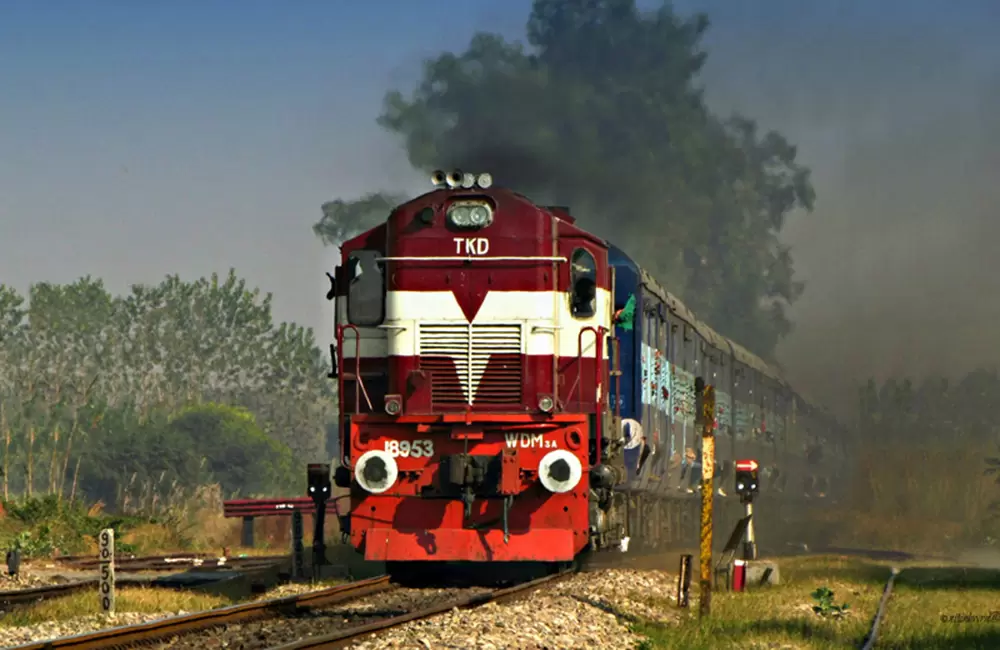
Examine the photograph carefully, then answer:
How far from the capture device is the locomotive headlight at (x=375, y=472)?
1562 centimetres

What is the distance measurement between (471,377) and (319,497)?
4.07 m

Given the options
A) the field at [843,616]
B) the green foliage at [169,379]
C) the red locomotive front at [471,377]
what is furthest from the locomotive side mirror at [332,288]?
the green foliage at [169,379]

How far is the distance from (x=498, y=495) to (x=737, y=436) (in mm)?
14701

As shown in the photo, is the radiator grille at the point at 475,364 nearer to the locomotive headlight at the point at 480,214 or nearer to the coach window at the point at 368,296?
the coach window at the point at 368,296

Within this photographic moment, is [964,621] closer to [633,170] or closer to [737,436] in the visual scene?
[737,436]

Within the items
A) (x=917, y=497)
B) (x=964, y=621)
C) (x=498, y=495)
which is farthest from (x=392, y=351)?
(x=917, y=497)

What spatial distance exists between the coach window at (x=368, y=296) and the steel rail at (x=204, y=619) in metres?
3.02

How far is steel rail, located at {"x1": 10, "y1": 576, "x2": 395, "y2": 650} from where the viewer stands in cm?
1112

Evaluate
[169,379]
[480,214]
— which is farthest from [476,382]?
[169,379]

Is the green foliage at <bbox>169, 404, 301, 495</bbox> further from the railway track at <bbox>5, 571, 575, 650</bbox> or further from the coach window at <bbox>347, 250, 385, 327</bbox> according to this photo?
the railway track at <bbox>5, 571, 575, 650</bbox>

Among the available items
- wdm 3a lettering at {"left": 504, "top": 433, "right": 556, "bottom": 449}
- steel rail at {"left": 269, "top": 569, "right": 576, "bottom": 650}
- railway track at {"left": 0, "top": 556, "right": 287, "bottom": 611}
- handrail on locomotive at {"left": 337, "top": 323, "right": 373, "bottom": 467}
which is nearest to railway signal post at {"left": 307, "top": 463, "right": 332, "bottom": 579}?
railway track at {"left": 0, "top": 556, "right": 287, "bottom": 611}

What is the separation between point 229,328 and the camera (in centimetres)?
10938

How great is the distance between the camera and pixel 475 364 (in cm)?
1634

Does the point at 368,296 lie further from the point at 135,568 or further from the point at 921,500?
the point at 921,500
